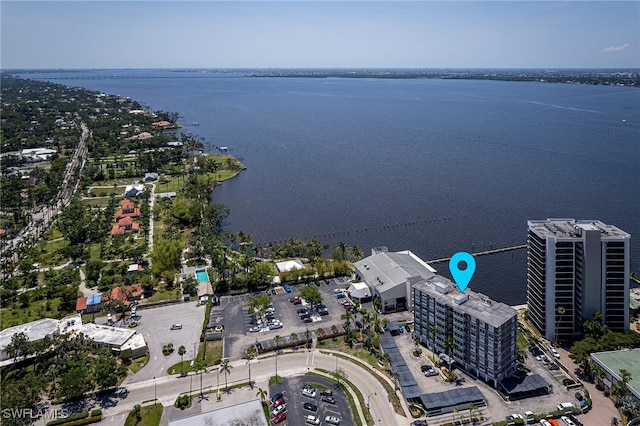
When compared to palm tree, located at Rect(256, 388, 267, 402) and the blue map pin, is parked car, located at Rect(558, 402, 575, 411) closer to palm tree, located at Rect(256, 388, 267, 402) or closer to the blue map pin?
the blue map pin

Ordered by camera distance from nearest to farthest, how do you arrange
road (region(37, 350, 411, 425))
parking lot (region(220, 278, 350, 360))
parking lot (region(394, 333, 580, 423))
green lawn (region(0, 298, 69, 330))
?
parking lot (region(394, 333, 580, 423)), road (region(37, 350, 411, 425)), parking lot (region(220, 278, 350, 360)), green lawn (region(0, 298, 69, 330))

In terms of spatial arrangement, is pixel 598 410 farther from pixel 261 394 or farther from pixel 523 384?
pixel 261 394

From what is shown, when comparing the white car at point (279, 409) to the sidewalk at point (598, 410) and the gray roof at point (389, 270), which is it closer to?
the gray roof at point (389, 270)

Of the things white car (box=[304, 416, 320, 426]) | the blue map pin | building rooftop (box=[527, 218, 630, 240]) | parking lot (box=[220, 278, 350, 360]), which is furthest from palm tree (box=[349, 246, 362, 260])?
white car (box=[304, 416, 320, 426])

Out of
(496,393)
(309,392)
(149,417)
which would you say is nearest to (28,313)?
(149,417)

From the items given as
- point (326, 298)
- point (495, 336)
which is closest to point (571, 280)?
point (495, 336)

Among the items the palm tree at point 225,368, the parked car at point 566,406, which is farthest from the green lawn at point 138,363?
the parked car at point 566,406

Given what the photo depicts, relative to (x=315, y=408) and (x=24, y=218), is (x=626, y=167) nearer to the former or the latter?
(x=315, y=408)
